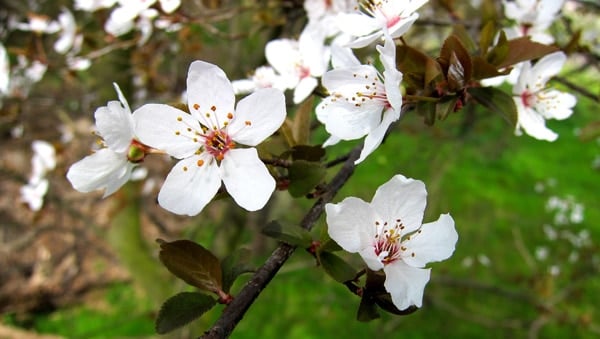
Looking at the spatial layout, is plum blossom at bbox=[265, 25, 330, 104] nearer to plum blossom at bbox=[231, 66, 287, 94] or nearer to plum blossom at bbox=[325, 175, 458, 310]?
plum blossom at bbox=[231, 66, 287, 94]

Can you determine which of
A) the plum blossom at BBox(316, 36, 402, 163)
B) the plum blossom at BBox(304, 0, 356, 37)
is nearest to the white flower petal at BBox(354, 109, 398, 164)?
the plum blossom at BBox(316, 36, 402, 163)

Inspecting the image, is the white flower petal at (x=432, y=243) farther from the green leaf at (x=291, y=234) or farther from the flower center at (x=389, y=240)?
the green leaf at (x=291, y=234)

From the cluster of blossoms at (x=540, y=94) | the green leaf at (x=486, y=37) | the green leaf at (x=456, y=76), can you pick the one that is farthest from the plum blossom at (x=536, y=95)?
the green leaf at (x=456, y=76)

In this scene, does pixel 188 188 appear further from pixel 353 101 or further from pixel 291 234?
pixel 353 101

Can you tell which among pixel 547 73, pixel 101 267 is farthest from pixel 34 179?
pixel 101 267

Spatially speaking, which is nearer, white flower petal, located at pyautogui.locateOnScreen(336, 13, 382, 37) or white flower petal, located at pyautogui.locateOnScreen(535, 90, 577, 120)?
A: white flower petal, located at pyautogui.locateOnScreen(336, 13, 382, 37)

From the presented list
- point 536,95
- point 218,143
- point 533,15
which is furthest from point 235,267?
point 533,15
